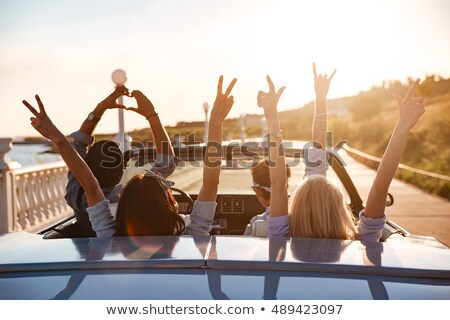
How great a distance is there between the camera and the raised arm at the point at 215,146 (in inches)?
102

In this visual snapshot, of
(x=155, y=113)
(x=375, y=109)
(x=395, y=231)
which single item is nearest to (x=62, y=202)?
(x=155, y=113)

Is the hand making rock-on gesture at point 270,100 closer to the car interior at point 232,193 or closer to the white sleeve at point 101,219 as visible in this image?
the white sleeve at point 101,219

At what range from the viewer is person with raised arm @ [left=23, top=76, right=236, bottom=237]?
2443 millimetres

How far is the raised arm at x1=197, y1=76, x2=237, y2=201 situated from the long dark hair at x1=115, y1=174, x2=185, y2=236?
0.20m

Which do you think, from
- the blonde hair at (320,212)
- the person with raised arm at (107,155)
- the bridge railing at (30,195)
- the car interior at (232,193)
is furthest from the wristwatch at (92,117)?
the bridge railing at (30,195)

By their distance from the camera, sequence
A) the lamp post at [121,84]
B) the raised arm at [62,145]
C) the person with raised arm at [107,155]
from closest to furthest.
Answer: the raised arm at [62,145] < the person with raised arm at [107,155] < the lamp post at [121,84]

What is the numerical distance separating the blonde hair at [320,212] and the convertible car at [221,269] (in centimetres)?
45

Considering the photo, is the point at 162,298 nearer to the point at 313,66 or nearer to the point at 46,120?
the point at 46,120

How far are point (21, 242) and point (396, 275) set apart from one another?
1.22 metres

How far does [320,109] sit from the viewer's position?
386 cm

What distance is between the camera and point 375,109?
7425cm

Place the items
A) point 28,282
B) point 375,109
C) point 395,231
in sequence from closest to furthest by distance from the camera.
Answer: point 28,282 < point 395,231 < point 375,109

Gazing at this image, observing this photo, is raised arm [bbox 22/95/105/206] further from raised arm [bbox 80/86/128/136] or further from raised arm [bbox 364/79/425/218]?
raised arm [bbox 364/79/425/218]
